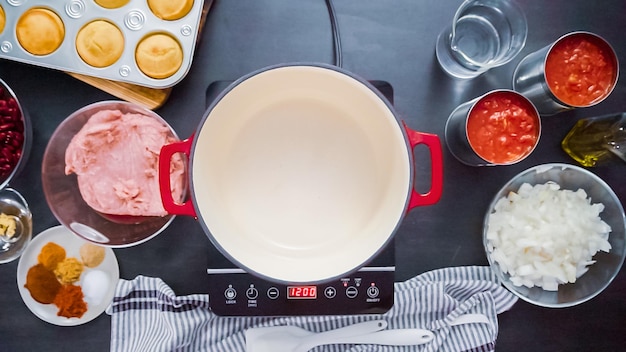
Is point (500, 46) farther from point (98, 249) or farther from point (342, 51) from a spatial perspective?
point (98, 249)

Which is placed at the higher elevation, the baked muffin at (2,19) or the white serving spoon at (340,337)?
the baked muffin at (2,19)

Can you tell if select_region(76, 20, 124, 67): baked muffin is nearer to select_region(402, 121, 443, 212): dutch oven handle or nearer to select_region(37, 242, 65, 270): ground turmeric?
select_region(37, 242, 65, 270): ground turmeric

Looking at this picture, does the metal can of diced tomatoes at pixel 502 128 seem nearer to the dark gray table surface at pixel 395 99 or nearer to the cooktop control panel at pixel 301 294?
the dark gray table surface at pixel 395 99

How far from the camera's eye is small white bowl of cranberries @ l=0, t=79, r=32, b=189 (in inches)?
38.6

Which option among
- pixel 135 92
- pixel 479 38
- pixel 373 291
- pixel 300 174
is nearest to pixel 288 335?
pixel 373 291

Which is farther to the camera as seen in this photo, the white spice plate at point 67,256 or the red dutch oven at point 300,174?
the white spice plate at point 67,256

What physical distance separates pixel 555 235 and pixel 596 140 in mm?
195

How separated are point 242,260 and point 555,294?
0.60m

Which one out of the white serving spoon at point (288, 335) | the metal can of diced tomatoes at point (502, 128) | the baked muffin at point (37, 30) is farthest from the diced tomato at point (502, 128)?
the baked muffin at point (37, 30)

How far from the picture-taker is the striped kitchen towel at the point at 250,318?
3.32 ft

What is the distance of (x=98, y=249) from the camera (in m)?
1.03

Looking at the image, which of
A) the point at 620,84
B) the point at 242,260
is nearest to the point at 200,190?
the point at 242,260

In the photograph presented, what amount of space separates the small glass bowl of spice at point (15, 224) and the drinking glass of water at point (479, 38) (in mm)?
824

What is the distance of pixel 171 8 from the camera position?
961 millimetres
